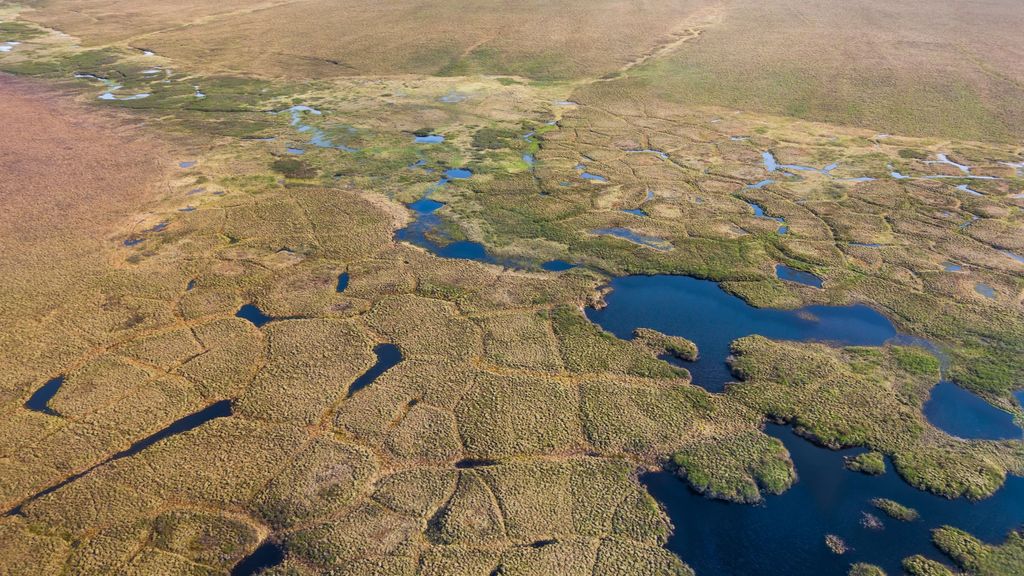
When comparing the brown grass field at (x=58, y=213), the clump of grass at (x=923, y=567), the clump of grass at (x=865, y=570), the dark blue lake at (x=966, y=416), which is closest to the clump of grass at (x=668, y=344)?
the dark blue lake at (x=966, y=416)

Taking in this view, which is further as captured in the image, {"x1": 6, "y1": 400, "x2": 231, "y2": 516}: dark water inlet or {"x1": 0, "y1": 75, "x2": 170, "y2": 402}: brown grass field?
{"x1": 0, "y1": 75, "x2": 170, "y2": 402}: brown grass field

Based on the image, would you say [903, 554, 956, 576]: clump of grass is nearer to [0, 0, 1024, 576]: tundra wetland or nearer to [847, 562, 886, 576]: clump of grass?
[0, 0, 1024, 576]: tundra wetland

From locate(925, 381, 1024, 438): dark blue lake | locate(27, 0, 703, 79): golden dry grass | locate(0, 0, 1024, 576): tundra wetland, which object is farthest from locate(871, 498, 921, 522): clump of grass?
locate(27, 0, 703, 79): golden dry grass

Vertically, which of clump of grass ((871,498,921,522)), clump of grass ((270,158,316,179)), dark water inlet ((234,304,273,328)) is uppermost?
clump of grass ((270,158,316,179))

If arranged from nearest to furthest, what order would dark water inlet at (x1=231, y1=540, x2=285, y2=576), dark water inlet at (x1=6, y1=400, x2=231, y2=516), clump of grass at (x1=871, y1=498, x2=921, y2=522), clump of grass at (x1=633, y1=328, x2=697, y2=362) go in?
dark water inlet at (x1=231, y1=540, x2=285, y2=576), dark water inlet at (x1=6, y1=400, x2=231, y2=516), clump of grass at (x1=871, y1=498, x2=921, y2=522), clump of grass at (x1=633, y1=328, x2=697, y2=362)

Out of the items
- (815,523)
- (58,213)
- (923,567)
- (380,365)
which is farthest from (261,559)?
(58,213)

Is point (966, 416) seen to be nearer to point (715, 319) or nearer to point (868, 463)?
point (868, 463)

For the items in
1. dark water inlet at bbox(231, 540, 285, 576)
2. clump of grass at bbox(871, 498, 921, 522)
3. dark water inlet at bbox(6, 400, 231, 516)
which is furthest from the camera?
clump of grass at bbox(871, 498, 921, 522)
